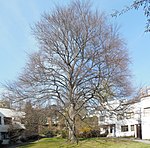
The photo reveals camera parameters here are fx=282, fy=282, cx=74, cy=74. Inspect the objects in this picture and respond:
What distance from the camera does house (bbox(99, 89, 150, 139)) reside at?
31.2 meters

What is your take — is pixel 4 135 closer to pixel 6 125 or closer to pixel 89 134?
pixel 6 125

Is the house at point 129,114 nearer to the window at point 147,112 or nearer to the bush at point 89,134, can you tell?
the window at point 147,112

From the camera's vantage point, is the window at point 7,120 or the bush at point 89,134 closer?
the bush at point 89,134

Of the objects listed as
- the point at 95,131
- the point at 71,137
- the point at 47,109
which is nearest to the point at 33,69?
the point at 47,109

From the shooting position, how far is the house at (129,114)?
31.2m

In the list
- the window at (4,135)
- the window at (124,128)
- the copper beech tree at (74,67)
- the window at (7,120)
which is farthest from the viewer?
the window at (7,120)

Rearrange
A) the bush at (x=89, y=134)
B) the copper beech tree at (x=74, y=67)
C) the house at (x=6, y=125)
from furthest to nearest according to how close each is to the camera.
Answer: the house at (x=6, y=125), the bush at (x=89, y=134), the copper beech tree at (x=74, y=67)

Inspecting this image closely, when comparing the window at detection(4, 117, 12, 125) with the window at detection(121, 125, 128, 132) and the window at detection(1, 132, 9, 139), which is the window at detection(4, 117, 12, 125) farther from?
the window at detection(121, 125, 128, 132)

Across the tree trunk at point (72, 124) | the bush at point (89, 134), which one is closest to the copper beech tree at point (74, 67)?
the tree trunk at point (72, 124)

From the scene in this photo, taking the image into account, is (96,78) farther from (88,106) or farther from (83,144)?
(83,144)

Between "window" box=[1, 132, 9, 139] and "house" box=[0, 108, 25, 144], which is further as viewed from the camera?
"window" box=[1, 132, 9, 139]

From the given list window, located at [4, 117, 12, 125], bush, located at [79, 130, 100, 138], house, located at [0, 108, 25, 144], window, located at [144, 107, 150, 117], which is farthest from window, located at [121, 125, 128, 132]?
window, located at [4, 117, 12, 125]

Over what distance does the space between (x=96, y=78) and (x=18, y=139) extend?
82.9 ft

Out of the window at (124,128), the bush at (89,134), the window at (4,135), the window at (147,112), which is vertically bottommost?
the window at (4,135)
